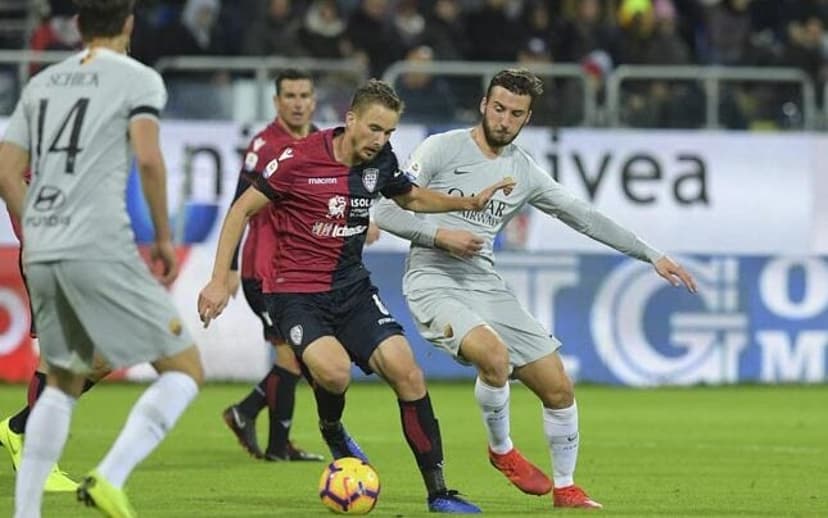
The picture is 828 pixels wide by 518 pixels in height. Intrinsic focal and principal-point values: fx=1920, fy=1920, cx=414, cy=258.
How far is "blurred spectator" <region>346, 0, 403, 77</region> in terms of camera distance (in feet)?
65.7

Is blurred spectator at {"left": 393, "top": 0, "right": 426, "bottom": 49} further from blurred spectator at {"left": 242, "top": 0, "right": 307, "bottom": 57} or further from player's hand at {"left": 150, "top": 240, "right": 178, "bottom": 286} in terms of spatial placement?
player's hand at {"left": 150, "top": 240, "right": 178, "bottom": 286}

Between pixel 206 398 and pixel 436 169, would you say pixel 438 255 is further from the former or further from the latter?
pixel 206 398

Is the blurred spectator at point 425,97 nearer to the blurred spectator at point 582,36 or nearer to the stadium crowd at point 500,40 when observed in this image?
the stadium crowd at point 500,40

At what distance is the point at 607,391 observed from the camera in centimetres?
1875

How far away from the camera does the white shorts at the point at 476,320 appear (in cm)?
964

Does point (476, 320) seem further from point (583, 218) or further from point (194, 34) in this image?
point (194, 34)

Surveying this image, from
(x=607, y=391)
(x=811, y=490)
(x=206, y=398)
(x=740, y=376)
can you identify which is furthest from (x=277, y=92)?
(x=740, y=376)

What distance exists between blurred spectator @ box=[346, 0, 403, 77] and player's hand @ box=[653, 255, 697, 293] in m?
10.6

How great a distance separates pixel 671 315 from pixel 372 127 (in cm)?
1057

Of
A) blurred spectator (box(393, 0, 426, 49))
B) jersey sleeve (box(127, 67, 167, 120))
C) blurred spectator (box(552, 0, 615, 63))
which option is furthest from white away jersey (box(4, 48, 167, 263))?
blurred spectator (box(552, 0, 615, 63))

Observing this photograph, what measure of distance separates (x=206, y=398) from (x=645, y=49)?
662 cm

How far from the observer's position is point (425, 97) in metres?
19.4

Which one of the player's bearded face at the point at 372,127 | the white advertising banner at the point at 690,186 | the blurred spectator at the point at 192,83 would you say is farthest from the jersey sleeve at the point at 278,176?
the white advertising banner at the point at 690,186

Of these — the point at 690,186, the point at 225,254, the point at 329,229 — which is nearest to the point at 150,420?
the point at 225,254
